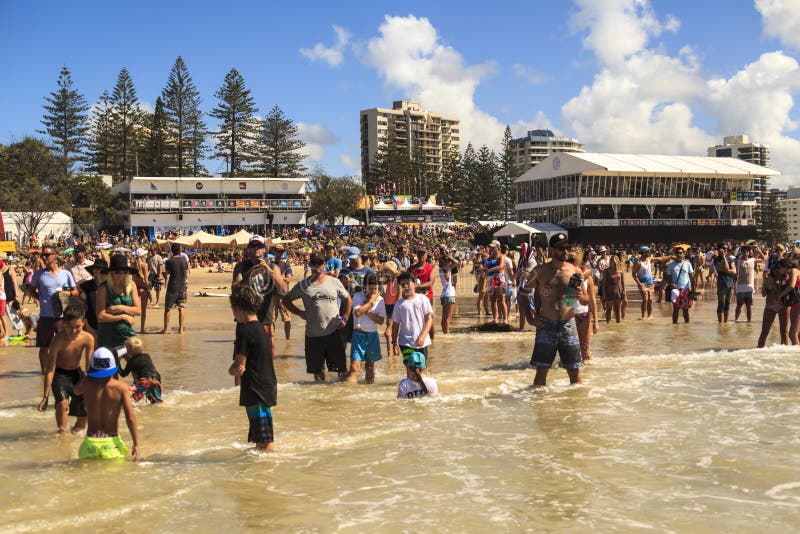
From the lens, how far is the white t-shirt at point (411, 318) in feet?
24.6

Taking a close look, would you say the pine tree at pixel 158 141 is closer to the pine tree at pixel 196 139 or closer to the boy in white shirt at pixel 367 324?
the pine tree at pixel 196 139

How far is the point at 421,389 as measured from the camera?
7633 millimetres

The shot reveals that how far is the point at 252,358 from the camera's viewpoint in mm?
5445

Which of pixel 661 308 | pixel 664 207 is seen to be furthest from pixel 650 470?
pixel 664 207

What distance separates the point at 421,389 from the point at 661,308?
41.2 ft

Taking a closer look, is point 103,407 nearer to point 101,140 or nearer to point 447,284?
point 447,284

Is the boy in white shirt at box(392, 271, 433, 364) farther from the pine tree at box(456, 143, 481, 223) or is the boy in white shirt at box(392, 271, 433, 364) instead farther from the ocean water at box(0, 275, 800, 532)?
the pine tree at box(456, 143, 481, 223)

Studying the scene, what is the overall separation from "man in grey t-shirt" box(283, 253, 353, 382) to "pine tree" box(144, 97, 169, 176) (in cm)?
6777

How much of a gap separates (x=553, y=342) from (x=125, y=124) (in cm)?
7181

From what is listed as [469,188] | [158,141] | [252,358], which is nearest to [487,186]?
[469,188]

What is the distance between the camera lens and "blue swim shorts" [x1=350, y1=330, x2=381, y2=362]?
8.30 m

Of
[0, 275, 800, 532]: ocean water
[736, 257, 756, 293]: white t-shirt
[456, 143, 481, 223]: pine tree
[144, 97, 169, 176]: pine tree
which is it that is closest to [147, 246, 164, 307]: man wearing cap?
[0, 275, 800, 532]: ocean water

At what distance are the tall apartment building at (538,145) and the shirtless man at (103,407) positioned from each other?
18597cm

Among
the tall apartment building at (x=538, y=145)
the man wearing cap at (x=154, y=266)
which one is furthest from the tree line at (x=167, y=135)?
the tall apartment building at (x=538, y=145)
